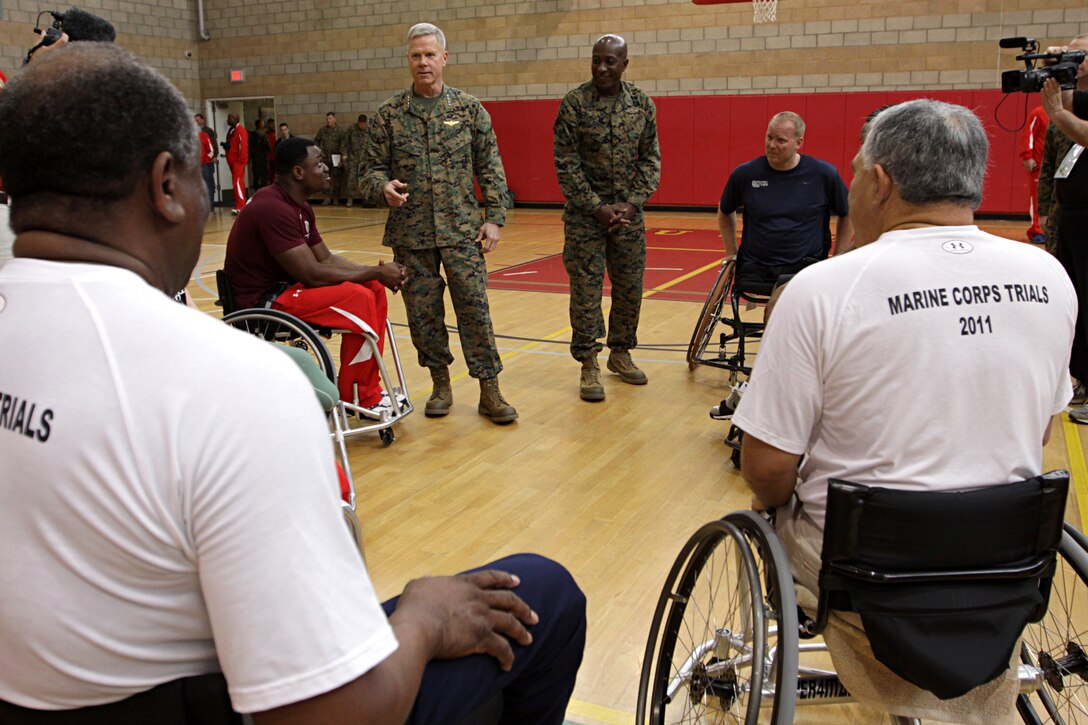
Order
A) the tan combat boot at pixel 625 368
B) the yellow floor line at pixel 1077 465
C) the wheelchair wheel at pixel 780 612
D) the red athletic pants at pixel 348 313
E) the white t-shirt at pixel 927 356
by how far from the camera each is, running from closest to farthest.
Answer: the wheelchair wheel at pixel 780 612, the white t-shirt at pixel 927 356, the yellow floor line at pixel 1077 465, the red athletic pants at pixel 348 313, the tan combat boot at pixel 625 368

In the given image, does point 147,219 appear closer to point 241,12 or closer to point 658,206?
point 658,206

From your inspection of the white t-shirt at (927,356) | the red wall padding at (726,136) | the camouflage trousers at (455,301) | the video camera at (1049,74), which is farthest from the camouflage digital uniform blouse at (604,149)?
the red wall padding at (726,136)

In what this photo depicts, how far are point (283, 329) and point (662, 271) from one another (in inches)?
221

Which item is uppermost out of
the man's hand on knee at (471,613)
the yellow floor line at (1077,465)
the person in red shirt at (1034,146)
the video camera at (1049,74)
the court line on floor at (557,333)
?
the video camera at (1049,74)

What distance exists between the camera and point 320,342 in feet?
11.3

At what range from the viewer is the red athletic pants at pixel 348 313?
3.86 metres

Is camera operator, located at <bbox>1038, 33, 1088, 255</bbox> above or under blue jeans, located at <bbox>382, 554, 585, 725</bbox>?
above

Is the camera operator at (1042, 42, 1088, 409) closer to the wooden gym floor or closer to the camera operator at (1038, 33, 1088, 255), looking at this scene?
the camera operator at (1038, 33, 1088, 255)

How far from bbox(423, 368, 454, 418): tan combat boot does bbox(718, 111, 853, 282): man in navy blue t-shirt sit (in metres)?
1.53

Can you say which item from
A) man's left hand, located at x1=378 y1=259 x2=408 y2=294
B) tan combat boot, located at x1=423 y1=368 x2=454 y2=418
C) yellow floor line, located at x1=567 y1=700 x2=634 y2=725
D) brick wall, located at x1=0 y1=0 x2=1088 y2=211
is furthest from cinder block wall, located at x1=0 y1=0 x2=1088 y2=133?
yellow floor line, located at x1=567 y1=700 x2=634 y2=725

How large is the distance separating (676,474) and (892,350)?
225 centimetres

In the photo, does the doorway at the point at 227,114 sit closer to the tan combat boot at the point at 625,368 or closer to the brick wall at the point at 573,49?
the brick wall at the point at 573,49

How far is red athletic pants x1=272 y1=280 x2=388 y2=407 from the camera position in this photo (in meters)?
3.86

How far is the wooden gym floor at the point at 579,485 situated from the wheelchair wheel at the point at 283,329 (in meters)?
0.53
